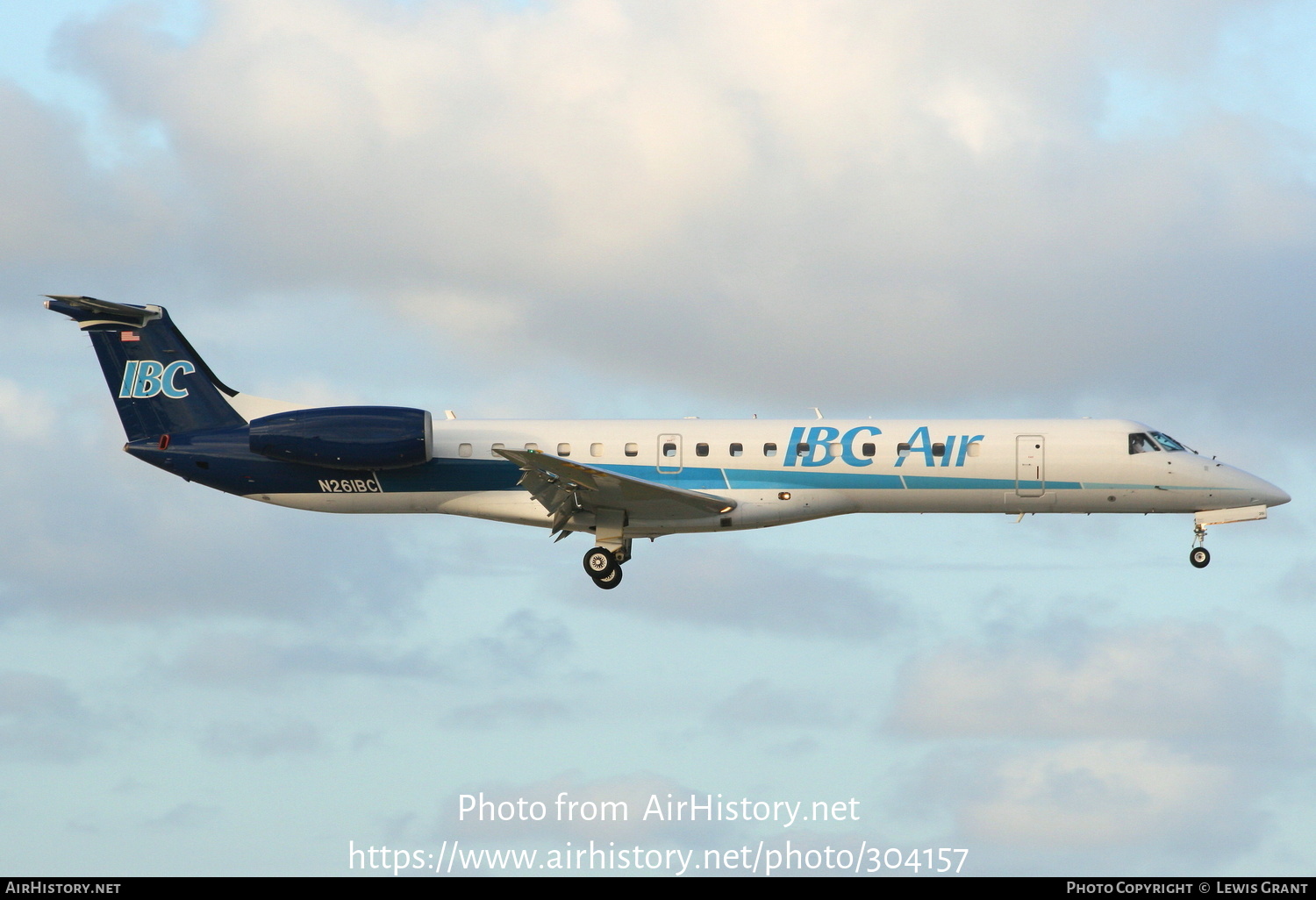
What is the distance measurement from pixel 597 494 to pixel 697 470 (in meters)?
2.33

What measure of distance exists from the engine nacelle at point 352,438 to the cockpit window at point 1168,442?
624 inches

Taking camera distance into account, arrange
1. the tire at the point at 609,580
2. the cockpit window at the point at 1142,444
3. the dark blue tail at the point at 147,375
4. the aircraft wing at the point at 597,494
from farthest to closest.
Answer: the dark blue tail at the point at 147,375 < the tire at the point at 609,580 < the cockpit window at the point at 1142,444 < the aircraft wing at the point at 597,494

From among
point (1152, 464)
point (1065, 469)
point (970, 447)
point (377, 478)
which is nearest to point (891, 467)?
point (970, 447)

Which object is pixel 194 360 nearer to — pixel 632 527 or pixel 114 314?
pixel 114 314

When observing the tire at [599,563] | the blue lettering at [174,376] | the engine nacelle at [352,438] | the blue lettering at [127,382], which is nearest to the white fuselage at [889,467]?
the tire at [599,563]

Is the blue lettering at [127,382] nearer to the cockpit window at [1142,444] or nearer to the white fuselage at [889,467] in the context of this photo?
the white fuselage at [889,467]

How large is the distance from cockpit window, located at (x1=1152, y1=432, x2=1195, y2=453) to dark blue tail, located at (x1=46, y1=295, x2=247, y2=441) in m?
20.5

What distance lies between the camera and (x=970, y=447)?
30.4m

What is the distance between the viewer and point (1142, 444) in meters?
30.9

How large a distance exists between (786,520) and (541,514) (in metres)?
5.40

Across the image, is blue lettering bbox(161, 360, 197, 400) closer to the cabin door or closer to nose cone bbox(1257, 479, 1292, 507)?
the cabin door

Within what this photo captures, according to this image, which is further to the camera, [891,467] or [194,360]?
[194,360]

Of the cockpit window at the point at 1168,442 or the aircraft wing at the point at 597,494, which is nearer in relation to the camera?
the aircraft wing at the point at 597,494

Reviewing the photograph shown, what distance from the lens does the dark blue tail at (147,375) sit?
32438 mm
